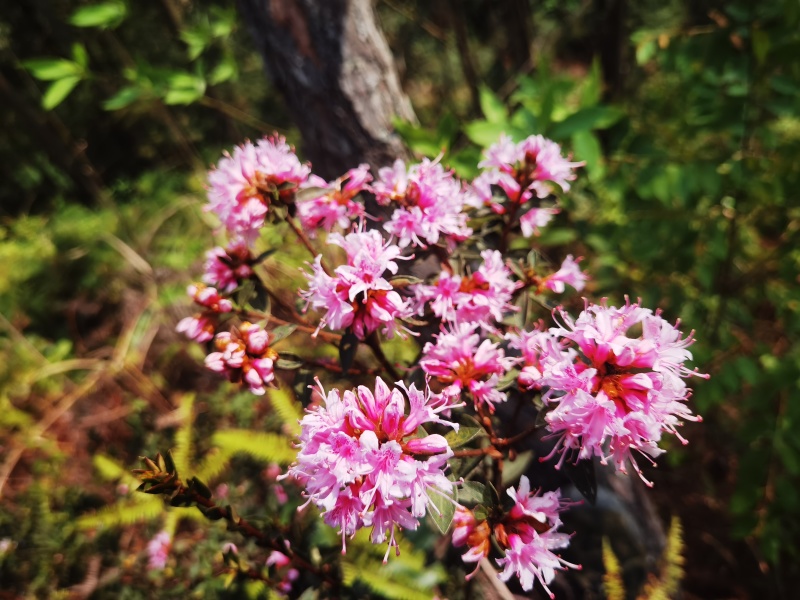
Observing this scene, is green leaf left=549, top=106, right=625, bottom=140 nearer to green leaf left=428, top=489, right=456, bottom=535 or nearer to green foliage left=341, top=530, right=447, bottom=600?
green leaf left=428, top=489, right=456, bottom=535

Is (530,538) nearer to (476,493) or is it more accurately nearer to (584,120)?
(476,493)

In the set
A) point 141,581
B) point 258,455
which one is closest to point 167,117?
point 258,455

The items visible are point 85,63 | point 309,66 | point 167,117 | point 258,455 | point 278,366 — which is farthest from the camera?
point 167,117

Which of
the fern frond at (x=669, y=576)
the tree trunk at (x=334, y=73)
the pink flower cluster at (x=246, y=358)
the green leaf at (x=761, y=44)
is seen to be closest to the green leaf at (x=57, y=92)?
the tree trunk at (x=334, y=73)

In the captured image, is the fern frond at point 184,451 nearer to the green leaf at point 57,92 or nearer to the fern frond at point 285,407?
the fern frond at point 285,407

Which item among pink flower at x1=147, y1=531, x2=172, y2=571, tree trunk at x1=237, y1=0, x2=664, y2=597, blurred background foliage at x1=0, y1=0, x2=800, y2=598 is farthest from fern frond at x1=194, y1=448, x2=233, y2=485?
tree trunk at x1=237, y1=0, x2=664, y2=597

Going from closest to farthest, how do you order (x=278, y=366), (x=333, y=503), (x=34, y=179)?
1. (x=333, y=503)
2. (x=278, y=366)
3. (x=34, y=179)

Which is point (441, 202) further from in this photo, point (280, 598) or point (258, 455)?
point (258, 455)
